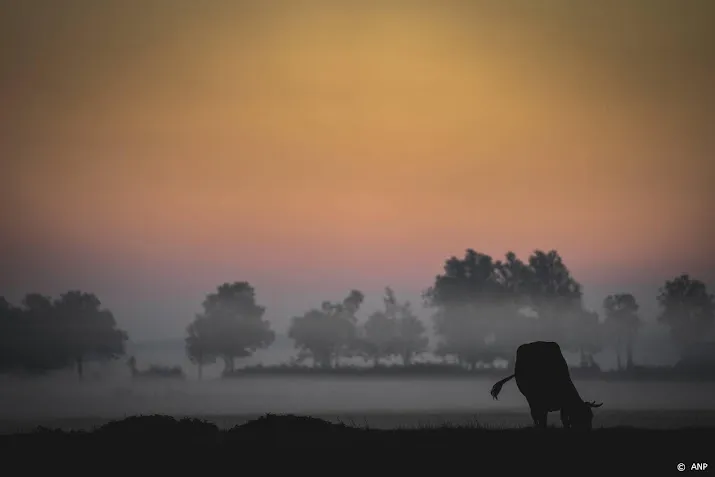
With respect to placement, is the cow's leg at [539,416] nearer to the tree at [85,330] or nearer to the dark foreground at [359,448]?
the dark foreground at [359,448]

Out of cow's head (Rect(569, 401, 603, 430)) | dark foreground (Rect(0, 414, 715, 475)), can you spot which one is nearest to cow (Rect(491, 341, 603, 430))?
cow's head (Rect(569, 401, 603, 430))

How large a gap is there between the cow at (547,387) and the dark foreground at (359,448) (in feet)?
9.93

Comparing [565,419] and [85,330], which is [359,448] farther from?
[85,330]

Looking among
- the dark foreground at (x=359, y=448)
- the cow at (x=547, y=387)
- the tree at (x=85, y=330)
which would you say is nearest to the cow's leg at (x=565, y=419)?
the cow at (x=547, y=387)

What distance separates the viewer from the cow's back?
1567 inches

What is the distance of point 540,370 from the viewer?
40.2m

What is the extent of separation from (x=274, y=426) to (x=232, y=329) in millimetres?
112821

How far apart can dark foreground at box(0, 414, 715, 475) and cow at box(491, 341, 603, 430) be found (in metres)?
3.03

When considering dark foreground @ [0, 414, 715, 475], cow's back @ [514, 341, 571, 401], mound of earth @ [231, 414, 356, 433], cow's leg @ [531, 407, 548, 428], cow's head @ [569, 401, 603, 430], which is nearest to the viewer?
dark foreground @ [0, 414, 715, 475]

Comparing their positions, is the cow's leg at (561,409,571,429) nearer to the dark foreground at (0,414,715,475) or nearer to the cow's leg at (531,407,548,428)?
the cow's leg at (531,407,548,428)

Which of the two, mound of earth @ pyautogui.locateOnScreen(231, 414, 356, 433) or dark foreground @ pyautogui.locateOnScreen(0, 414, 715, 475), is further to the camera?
mound of earth @ pyautogui.locateOnScreen(231, 414, 356, 433)

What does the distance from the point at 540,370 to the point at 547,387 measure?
80 cm

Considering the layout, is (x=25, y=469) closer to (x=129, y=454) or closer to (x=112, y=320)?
(x=129, y=454)

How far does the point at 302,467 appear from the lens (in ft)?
97.7
